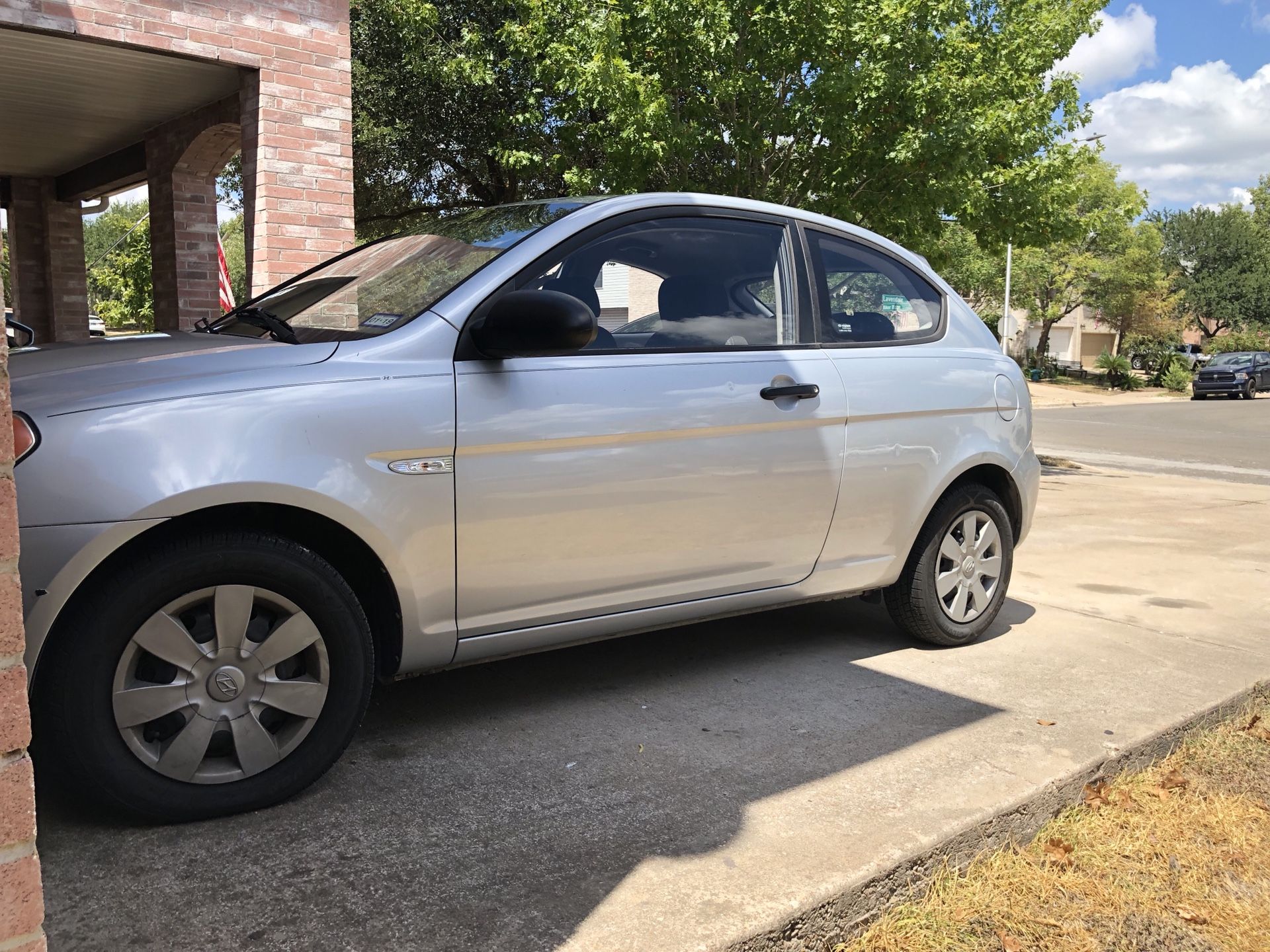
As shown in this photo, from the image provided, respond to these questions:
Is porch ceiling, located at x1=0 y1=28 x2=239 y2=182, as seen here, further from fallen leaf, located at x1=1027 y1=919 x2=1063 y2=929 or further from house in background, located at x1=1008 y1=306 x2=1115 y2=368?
house in background, located at x1=1008 y1=306 x2=1115 y2=368

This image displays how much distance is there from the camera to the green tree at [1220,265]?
5988cm

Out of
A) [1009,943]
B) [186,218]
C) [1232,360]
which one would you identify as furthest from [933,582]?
[1232,360]

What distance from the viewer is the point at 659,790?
3080 millimetres

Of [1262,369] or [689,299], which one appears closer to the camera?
[689,299]

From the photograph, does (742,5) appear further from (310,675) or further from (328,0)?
(310,675)

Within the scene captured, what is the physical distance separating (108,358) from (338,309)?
754 millimetres

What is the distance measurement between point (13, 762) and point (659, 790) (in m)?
1.98

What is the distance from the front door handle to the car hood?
1474 millimetres

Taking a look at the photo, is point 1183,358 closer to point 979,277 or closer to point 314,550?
point 979,277

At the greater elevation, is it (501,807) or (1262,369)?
(1262,369)

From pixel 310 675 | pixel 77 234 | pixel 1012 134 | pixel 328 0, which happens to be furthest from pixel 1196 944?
pixel 77 234

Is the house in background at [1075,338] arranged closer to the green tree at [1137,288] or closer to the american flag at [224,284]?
the green tree at [1137,288]

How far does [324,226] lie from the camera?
7.69 metres

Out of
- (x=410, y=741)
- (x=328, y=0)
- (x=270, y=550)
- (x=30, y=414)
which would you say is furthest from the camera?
(x=328, y=0)
